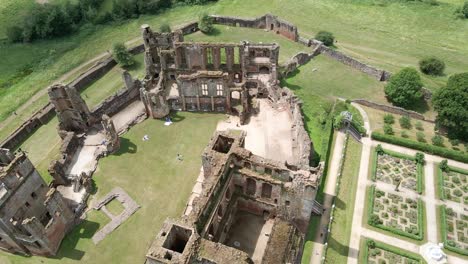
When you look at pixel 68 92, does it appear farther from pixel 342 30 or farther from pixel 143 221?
pixel 342 30

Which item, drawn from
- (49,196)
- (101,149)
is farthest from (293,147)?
(49,196)

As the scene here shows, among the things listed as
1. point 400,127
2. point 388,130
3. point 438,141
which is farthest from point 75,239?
point 438,141

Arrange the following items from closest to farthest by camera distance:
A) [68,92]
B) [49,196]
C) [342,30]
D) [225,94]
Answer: [49,196] → [68,92] → [225,94] → [342,30]

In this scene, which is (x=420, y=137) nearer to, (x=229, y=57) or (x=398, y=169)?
(x=398, y=169)

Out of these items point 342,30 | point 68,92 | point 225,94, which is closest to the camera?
point 68,92

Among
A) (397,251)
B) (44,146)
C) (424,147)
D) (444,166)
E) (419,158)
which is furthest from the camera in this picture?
(44,146)

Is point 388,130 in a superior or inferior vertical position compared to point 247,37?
inferior
